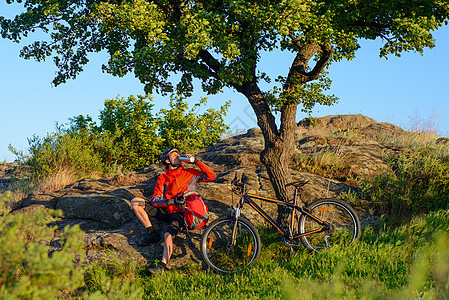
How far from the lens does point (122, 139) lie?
16.6m

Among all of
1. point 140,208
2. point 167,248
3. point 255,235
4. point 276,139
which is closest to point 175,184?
point 140,208

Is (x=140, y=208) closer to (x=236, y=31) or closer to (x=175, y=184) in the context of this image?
(x=175, y=184)

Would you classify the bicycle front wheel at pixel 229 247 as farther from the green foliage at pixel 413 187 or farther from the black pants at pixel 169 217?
the green foliage at pixel 413 187

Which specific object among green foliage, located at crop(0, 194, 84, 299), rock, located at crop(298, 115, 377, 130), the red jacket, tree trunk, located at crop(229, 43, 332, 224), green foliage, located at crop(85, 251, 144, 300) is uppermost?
rock, located at crop(298, 115, 377, 130)

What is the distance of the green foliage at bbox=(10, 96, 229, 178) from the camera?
1375 centimetres

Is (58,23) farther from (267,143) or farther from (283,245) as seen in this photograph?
(283,245)

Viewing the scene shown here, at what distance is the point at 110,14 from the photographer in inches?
324

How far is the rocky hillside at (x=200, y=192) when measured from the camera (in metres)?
7.72

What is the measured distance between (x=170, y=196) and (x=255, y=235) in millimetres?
1836

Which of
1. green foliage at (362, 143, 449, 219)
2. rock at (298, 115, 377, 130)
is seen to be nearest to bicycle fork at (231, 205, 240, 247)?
green foliage at (362, 143, 449, 219)

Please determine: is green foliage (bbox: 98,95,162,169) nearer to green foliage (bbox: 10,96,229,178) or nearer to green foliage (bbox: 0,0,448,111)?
green foliage (bbox: 10,96,229,178)

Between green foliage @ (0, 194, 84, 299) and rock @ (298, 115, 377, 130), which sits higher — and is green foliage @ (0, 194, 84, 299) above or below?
below

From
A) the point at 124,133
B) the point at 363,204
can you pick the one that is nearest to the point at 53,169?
the point at 124,133

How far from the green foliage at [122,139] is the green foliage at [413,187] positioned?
300 inches
